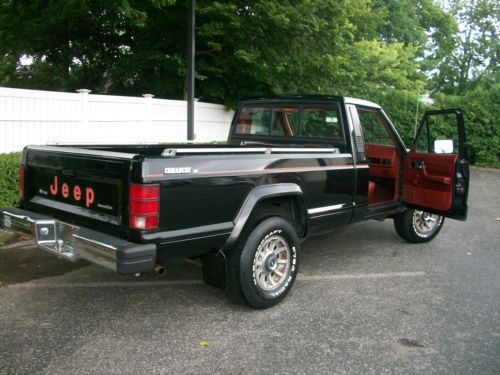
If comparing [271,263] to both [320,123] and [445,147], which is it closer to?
[320,123]

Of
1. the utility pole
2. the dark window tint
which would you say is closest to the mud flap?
the dark window tint

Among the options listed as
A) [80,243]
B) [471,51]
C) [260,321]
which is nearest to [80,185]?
[80,243]

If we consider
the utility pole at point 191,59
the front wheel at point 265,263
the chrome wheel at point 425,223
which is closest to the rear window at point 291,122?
the front wheel at point 265,263

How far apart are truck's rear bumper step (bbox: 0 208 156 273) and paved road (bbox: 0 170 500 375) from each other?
0.60 metres

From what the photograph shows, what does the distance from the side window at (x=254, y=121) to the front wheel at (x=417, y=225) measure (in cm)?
204

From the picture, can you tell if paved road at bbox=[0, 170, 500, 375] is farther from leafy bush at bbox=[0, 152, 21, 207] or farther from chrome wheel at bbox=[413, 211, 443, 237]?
leafy bush at bbox=[0, 152, 21, 207]

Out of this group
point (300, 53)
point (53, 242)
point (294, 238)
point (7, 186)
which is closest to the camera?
point (53, 242)

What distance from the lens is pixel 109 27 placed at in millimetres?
12492

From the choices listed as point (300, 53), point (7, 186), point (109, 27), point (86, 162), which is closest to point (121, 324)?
point (86, 162)

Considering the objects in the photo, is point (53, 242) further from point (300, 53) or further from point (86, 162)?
point (300, 53)

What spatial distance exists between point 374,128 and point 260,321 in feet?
9.82

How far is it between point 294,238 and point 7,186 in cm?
431

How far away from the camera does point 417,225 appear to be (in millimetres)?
6031

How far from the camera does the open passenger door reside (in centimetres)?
508
